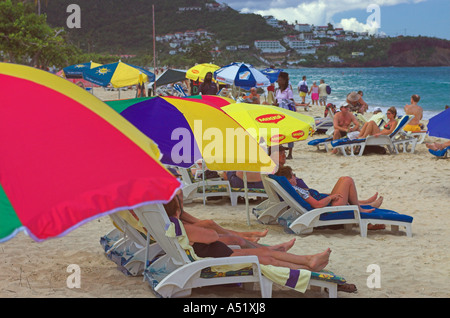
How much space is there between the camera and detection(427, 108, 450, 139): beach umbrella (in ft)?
23.6

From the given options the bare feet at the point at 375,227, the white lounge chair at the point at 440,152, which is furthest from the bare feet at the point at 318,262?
the white lounge chair at the point at 440,152

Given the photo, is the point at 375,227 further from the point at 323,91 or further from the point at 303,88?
the point at 303,88

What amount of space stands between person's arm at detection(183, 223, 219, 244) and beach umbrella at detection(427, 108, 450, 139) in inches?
171

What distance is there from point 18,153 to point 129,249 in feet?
7.71

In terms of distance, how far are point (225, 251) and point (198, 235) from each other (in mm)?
233

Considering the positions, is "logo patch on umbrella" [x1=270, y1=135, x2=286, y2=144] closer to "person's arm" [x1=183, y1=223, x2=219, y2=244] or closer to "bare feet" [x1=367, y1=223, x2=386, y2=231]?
"bare feet" [x1=367, y1=223, x2=386, y2=231]

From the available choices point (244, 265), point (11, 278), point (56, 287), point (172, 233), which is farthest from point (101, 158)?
point (11, 278)

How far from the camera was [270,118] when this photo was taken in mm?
6562

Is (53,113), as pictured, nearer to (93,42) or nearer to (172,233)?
(172,233)

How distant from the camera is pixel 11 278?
436cm

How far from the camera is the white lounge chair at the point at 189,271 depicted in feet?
12.2

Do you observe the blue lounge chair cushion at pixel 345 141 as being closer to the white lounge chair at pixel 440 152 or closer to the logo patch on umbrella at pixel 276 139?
the white lounge chair at pixel 440 152

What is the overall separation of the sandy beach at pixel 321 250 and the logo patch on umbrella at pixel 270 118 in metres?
1.18

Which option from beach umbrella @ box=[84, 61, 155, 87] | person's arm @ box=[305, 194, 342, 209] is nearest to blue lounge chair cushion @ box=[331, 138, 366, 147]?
person's arm @ box=[305, 194, 342, 209]
